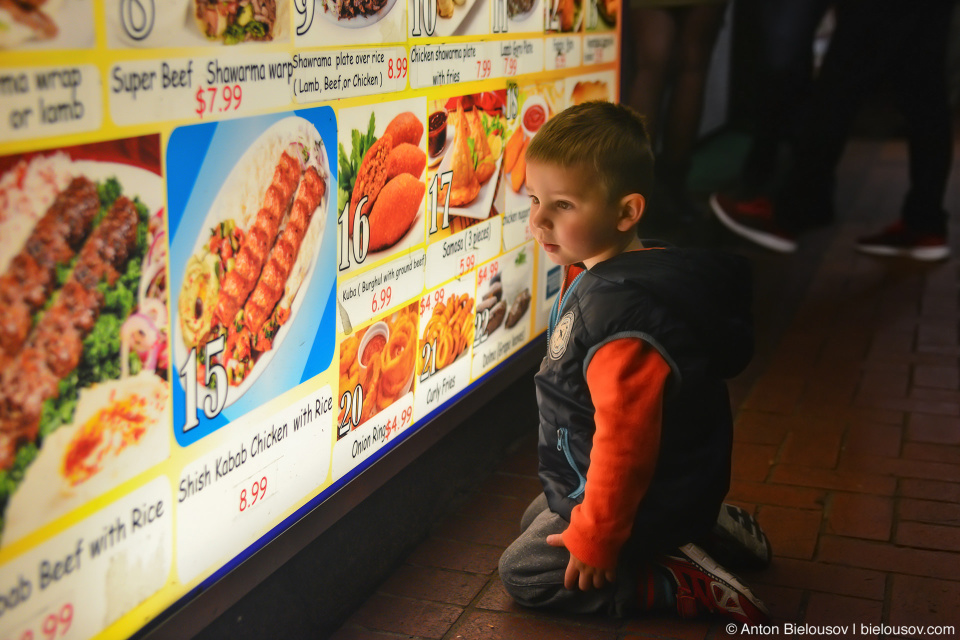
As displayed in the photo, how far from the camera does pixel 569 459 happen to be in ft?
6.05

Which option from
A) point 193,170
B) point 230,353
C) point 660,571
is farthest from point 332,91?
point 660,571

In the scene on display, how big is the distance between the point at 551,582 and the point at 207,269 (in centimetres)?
92

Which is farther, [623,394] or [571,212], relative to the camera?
[571,212]

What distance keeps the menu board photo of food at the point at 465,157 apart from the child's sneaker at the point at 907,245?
3.39 meters

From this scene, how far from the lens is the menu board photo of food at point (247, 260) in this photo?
1.34m

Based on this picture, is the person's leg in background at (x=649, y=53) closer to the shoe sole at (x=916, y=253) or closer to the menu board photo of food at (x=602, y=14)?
the menu board photo of food at (x=602, y=14)

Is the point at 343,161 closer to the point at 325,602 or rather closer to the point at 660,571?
the point at 325,602

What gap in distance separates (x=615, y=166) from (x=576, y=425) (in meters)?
0.50

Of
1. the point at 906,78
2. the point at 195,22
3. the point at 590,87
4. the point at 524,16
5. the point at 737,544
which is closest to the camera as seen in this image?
the point at 195,22

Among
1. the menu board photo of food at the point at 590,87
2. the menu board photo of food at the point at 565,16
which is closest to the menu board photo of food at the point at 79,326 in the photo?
the menu board photo of food at the point at 565,16

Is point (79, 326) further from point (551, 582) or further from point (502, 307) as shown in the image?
point (502, 307)

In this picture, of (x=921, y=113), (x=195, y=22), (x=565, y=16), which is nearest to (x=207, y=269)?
(x=195, y=22)

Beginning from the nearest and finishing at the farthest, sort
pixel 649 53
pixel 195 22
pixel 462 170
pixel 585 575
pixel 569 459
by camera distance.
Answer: pixel 195 22 → pixel 585 575 → pixel 569 459 → pixel 462 170 → pixel 649 53

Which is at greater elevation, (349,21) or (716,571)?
(349,21)
